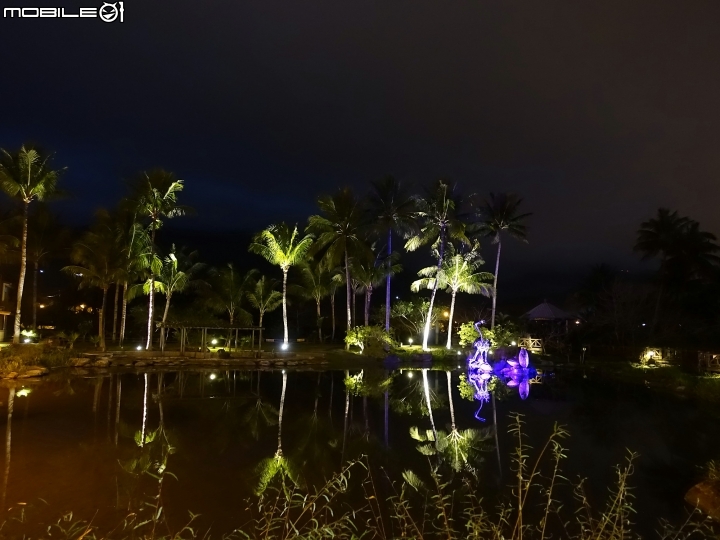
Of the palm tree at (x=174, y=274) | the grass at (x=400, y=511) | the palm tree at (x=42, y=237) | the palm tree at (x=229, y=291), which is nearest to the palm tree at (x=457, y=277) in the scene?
the palm tree at (x=229, y=291)

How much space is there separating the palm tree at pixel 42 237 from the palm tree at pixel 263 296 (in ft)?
38.8

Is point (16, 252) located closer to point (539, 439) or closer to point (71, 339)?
point (71, 339)

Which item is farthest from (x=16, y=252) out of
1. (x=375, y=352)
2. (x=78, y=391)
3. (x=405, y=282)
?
(x=405, y=282)

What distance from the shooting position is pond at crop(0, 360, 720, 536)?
795 cm

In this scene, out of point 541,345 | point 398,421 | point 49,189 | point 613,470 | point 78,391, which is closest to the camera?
point 613,470

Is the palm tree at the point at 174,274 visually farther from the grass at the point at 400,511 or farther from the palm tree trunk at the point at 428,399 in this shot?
the grass at the point at 400,511

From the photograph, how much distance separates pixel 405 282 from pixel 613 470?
61.8 metres

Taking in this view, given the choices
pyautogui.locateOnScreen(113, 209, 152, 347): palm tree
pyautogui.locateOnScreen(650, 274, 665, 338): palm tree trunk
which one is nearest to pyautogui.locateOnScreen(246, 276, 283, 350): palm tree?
pyautogui.locateOnScreen(113, 209, 152, 347): palm tree

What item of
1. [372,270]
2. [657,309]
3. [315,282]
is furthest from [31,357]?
[657,309]

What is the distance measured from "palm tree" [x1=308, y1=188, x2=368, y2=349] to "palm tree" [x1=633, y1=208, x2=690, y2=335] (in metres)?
20.5

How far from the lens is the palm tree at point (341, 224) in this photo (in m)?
31.9

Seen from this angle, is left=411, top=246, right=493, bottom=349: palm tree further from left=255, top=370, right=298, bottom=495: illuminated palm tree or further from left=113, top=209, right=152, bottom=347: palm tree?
left=255, top=370, right=298, bottom=495: illuminated palm tree

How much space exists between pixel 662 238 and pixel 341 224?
884 inches

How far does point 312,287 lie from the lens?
39812mm
